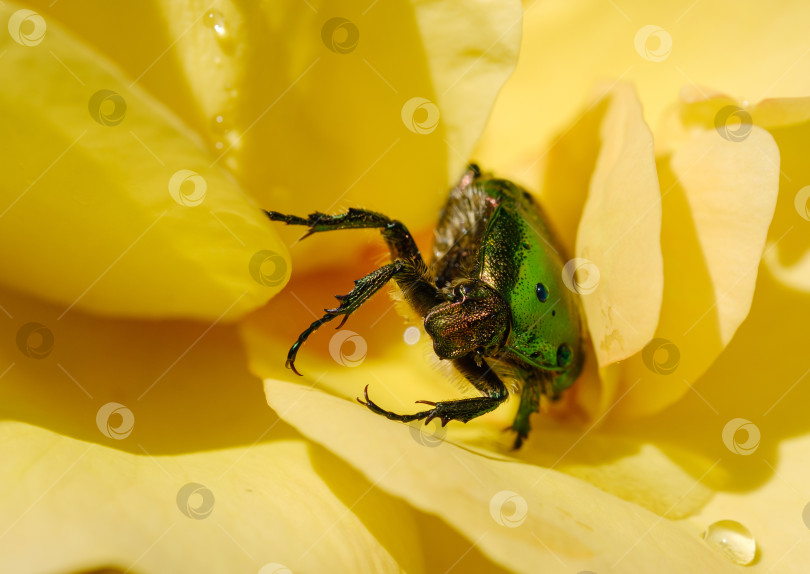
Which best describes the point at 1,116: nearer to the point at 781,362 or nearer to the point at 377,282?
the point at 377,282

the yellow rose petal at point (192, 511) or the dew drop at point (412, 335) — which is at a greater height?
the dew drop at point (412, 335)

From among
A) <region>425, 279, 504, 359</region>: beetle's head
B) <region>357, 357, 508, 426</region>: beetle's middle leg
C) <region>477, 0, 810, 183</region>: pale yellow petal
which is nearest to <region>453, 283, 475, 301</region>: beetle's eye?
<region>425, 279, 504, 359</region>: beetle's head

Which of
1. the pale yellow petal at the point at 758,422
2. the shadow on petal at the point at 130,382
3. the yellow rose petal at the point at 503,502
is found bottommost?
the shadow on petal at the point at 130,382

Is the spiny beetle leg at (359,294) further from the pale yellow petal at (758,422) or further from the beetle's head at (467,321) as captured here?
the pale yellow petal at (758,422)

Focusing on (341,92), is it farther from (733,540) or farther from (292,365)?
(733,540)

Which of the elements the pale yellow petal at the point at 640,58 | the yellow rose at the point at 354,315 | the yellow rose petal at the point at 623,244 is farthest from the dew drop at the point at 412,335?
the pale yellow petal at the point at 640,58

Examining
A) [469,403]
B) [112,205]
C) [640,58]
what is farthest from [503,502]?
[640,58]
